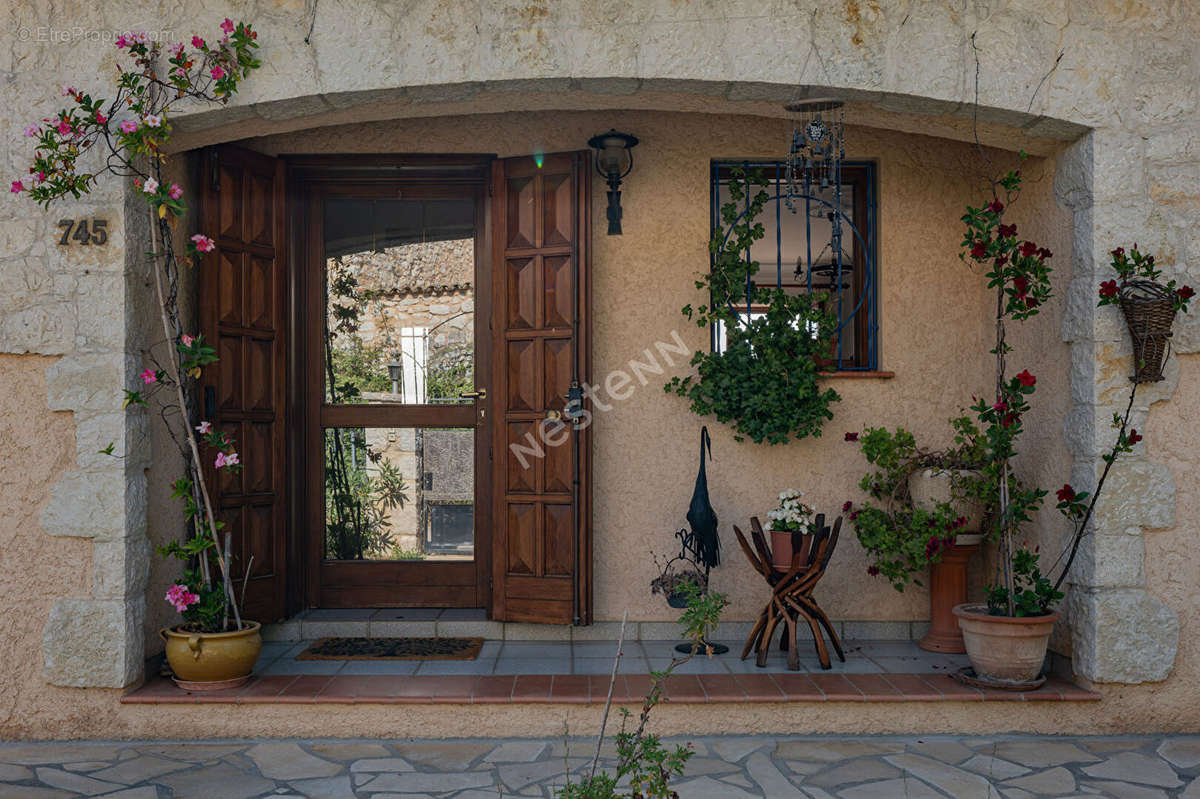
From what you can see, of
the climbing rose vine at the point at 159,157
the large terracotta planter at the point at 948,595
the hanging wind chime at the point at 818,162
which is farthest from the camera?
the large terracotta planter at the point at 948,595

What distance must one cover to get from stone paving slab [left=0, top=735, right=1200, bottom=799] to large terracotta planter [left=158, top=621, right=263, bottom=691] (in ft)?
0.79

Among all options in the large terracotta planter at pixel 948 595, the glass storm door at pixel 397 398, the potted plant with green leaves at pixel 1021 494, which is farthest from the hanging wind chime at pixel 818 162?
the glass storm door at pixel 397 398

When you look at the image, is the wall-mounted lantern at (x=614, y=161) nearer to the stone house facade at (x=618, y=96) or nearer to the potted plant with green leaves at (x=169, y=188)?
the stone house facade at (x=618, y=96)

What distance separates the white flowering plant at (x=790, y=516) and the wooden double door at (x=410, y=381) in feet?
3.07

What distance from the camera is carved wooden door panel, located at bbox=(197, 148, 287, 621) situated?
14.6 feet

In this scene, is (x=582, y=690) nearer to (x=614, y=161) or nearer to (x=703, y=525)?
(x=703, y=525)

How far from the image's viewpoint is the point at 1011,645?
382 centimetres

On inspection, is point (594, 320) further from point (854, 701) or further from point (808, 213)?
point (854, 701)

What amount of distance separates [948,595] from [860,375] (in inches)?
44.8

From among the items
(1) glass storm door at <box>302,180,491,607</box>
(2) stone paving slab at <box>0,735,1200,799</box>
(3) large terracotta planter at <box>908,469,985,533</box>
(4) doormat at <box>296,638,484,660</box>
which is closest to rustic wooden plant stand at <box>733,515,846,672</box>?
(3) large terracotta planter at <box>908,469,985,533</box>

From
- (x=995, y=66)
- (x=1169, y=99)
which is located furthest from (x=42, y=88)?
(x=1169, y=99)

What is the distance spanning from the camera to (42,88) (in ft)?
12.4

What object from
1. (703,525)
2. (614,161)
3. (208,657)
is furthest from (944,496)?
(208,657)

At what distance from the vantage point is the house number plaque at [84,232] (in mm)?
3777
